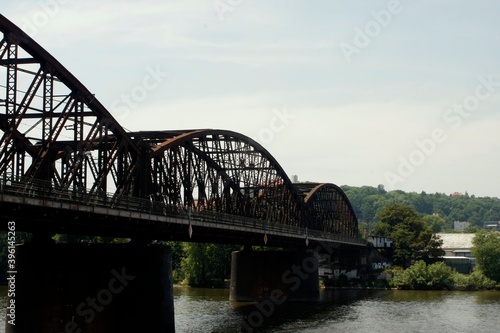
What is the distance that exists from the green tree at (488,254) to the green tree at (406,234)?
16.1 metres

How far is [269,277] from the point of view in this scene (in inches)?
3944

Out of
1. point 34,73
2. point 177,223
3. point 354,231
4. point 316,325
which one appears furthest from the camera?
point 354,231

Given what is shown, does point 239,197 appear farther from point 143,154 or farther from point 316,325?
point 143,154

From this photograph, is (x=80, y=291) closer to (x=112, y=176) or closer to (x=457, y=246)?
(x=112, y=176)

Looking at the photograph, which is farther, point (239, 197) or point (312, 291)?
point (312, 291)

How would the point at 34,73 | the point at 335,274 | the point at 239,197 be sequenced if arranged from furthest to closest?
the point at 335,274, the point at 239,197, the point at 34,73

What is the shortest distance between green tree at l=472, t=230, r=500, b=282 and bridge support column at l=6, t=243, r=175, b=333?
86794mm

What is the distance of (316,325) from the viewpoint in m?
73.7

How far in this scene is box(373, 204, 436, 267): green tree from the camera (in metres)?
152

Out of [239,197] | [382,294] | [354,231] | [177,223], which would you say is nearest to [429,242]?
[354,231]

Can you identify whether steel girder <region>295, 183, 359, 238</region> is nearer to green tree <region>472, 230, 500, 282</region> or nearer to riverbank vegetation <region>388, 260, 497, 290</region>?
riverbank vegetation <region>388, 260, 497, 290</region>

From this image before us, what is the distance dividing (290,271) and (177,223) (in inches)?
1695

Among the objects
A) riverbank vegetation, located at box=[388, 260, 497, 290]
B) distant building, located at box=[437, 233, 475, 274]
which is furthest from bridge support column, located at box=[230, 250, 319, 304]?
distant building, located at box=[437, 233, 475, 274]
